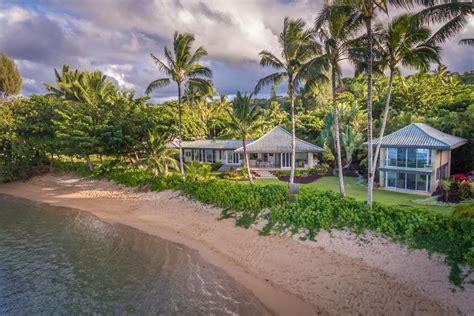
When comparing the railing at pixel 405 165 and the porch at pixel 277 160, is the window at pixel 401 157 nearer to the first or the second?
the railing at pixel 405 165

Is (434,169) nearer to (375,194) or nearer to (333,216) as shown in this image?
(375,194)

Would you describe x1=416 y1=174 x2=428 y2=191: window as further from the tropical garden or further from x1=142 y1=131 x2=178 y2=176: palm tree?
x1=142 y1=131 x2=178 y2=176: palm tree

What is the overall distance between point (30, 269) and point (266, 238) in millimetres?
11146

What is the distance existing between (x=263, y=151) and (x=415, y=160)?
1398 centimetres

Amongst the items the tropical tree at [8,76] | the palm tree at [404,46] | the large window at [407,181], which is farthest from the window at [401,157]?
the tropical tree at [8,76]

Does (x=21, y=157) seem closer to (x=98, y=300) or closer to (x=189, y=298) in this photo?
(x=98, y=300)

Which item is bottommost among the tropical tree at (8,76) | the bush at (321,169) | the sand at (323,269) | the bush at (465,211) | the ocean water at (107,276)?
the ocean water at (107,276)

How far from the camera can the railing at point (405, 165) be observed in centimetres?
2258

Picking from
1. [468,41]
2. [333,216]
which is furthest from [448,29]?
[333,216]

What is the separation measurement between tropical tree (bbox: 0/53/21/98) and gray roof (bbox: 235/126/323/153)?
130ft

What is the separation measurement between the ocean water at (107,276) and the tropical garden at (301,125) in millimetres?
4944

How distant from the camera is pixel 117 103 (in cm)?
2875

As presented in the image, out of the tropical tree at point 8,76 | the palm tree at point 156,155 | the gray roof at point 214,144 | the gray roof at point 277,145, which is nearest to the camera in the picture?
the palm tree at point 156,155

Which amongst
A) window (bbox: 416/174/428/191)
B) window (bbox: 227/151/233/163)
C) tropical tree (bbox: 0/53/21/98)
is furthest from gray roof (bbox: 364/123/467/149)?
tropical tree (bbox: 0/53/21/98)
